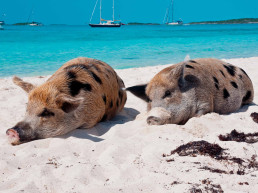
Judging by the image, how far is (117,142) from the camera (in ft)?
15.9

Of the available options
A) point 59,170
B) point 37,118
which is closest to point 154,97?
point 37,118

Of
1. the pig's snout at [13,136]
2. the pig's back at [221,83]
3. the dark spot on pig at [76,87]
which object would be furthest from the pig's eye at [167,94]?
the pig's snout at [13,136]

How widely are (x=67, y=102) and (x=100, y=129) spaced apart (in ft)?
2.95

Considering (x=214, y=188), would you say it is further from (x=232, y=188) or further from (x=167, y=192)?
(x=167, y=192)

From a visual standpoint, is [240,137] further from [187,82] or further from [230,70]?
[230,70]

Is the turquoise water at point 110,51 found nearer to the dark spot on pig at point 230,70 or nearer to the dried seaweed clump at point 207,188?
the dark spot on pig at point 230,70

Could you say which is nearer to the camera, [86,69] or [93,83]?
[93,83]

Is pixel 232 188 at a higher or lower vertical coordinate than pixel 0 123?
higher

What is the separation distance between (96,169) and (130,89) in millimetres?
2576

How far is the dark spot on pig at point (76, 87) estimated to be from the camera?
5.48m

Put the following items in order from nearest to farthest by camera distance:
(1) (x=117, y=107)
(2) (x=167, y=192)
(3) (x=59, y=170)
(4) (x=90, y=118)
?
A: (2) (x=167, y=192) → (3) (x=59, y=170) → (4) (x=90, y=118) → (1) (x=117, y=107)

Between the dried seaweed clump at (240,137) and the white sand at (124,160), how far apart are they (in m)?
0.13

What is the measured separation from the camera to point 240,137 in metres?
5.05

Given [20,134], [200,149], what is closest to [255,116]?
[200,149]
